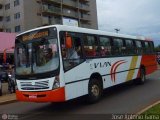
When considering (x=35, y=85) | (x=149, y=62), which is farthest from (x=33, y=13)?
(x=35, y=85)

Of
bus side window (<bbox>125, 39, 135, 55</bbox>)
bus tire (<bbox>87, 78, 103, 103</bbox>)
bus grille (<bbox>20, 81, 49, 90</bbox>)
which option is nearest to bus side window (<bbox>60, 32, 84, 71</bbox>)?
bus grille (<bbox>20, 81, 49, 90</bbox>)

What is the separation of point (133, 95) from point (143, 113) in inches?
216

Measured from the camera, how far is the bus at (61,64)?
11.0m

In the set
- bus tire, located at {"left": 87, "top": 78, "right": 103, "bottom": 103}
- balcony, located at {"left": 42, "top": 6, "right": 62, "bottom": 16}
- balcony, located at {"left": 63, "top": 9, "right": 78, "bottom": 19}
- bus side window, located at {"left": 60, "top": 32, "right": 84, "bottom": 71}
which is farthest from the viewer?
balcony, located at {"left": 63, "top": 9, "right": 78, "bottom": 19}

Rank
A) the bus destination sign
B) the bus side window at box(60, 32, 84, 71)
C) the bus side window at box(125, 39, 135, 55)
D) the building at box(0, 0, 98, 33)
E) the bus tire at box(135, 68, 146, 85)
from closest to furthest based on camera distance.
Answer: the bus side window at box(60, 32, 84, 71) < the bus destination sign < the bus side window at box(125, 39, 135, 55) < the bus tire at box(135, 68, 146, 85) < the building at box(0, 0, 98, 33)

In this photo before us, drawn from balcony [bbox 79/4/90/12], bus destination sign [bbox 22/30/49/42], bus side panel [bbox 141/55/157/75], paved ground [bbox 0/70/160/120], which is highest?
balcony [bbox 79/4/90/12]

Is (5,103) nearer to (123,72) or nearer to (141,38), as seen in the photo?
(123,72)

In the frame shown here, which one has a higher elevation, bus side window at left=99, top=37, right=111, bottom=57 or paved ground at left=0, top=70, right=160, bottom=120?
bus side window at left=99, top=37, right=111, bottom=57

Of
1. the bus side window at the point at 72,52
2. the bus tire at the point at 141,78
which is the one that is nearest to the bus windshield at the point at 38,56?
the bus side window at the point at 72,52

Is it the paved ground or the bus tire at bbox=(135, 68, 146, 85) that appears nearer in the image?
the paved ground

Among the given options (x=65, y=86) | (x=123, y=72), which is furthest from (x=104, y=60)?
(x=65, y=86)

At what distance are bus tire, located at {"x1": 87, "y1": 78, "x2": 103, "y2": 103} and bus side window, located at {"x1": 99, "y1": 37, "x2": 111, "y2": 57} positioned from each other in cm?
135

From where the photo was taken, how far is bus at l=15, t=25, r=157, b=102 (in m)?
11.0

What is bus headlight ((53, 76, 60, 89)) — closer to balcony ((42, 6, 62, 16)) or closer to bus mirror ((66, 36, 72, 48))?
bus mirror ((66, 36, 72, 48))
